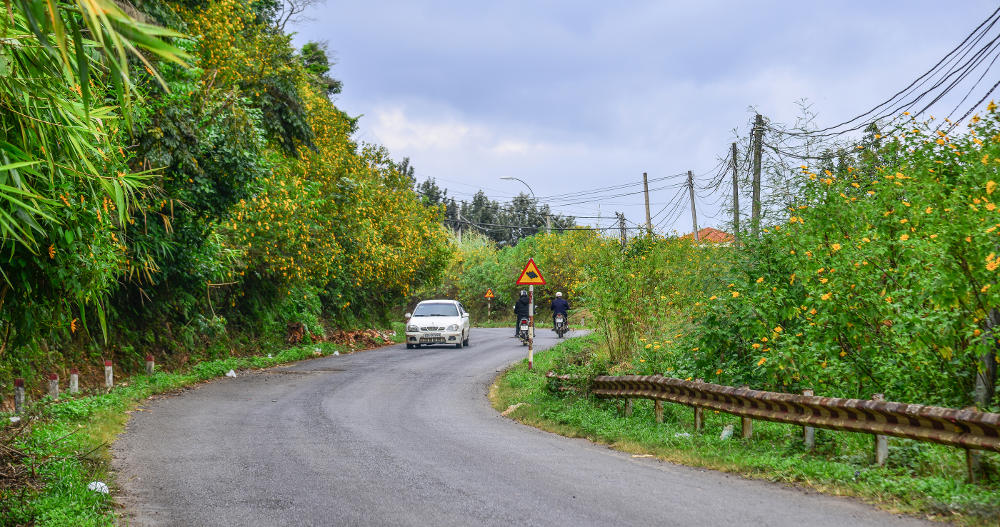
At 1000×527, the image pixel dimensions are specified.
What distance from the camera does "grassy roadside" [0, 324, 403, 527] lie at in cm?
617

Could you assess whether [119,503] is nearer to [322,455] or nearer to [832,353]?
[322,455]

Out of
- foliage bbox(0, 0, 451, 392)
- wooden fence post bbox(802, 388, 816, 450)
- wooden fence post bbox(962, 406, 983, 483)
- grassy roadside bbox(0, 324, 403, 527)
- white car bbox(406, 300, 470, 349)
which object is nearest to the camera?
foliage bbox(0, 0, 451, 392)

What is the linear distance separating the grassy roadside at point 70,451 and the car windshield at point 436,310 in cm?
1329

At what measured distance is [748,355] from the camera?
1098cm

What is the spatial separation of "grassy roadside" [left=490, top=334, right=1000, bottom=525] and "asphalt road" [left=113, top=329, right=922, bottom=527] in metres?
0.31

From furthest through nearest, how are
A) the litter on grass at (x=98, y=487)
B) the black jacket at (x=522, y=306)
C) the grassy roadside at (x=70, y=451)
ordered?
1. the black jacket at (x=522, y=306)
2. the litter on grass at (x=98, y=487)
3. the grassy roadside at (x=70, y=451)

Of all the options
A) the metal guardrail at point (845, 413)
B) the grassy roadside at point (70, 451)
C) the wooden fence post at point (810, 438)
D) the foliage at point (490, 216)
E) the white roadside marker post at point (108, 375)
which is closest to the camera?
the grassy roadside at point (70, 451)

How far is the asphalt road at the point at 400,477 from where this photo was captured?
619 centimetres

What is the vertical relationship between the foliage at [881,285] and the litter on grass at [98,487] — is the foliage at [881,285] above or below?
above

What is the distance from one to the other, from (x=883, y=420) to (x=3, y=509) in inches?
293

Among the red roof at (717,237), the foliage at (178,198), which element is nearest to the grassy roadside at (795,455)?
the red roof at (717,237)

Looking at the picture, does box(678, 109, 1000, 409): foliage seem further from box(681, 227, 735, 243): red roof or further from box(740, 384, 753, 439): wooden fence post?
box(681, 227, 735, 243): red roof

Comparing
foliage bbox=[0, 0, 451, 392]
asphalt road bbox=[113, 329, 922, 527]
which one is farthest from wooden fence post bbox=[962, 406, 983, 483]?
foliage bbox=[0, 0, 451, 392]

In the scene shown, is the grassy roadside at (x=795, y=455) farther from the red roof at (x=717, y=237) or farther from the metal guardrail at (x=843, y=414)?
the red roof at (x=717, y=237)
